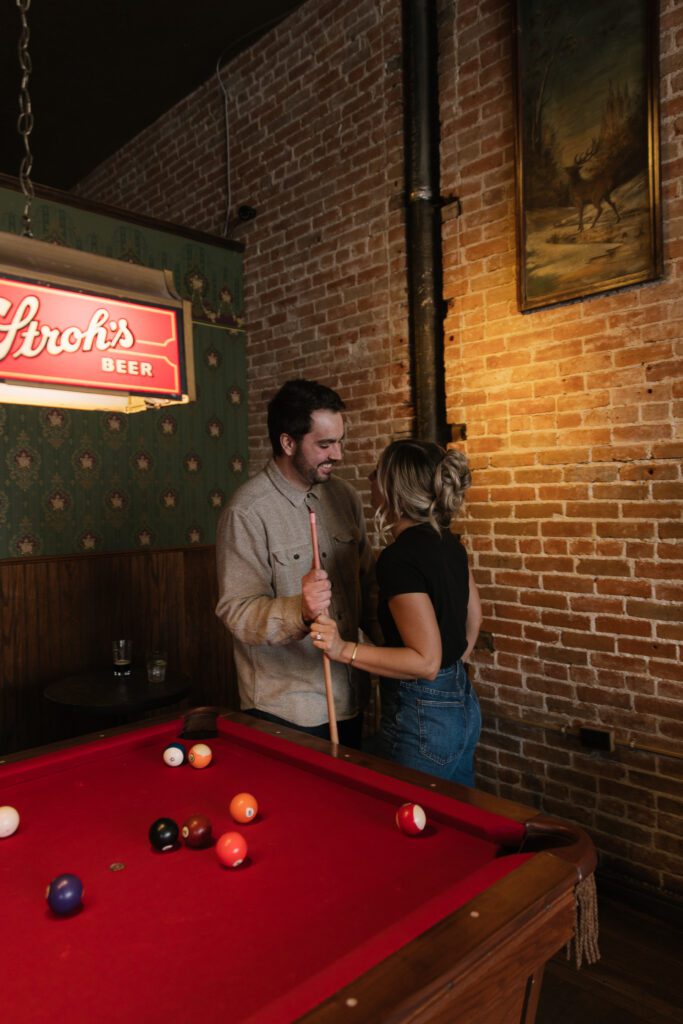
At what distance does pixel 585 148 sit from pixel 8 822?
3.03 m

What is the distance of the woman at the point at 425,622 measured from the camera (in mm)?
1996

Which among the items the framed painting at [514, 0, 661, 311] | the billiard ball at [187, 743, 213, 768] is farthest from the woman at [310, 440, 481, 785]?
the framed painting at [514, 0, 661, 311]

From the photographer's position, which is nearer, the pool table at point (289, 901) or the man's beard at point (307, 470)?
the pool table at point (289, 901)

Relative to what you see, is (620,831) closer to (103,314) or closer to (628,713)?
(628,713)

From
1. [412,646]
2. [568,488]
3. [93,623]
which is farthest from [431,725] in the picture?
[93,623]

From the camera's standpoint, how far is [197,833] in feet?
4.63

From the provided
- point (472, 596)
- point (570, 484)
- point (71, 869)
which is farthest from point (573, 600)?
point (71, 869)

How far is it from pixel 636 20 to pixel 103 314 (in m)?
2.33

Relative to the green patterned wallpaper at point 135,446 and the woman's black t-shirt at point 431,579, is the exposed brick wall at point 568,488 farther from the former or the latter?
the green patterned wallpaper at point 135,446

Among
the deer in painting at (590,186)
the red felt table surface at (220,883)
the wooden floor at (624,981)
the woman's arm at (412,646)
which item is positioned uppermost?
the deer in painting at (590,186)

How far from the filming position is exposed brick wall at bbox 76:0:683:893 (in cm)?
275

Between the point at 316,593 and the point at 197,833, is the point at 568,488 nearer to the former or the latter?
the point at 316,593

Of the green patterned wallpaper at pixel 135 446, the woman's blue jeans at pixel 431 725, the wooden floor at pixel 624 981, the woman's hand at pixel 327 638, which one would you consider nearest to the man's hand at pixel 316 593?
the woman's hand at pixel 327 638

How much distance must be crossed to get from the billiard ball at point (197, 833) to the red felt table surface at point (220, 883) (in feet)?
0.06
